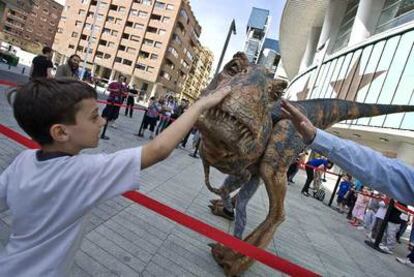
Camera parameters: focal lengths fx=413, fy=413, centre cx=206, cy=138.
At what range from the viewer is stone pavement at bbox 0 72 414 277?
12.5ft

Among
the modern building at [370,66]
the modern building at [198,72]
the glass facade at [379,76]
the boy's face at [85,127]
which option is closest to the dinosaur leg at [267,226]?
the boy's face at [85,127]

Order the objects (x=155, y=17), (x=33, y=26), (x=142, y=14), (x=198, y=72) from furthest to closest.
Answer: (x=33, y=26)
(x=198, y=72)
(x=142, y=14)
(x=155, y=17)

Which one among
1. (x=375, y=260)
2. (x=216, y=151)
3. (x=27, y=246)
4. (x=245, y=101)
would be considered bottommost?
(x=375, y=260)

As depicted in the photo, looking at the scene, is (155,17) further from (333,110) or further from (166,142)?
(166,142)

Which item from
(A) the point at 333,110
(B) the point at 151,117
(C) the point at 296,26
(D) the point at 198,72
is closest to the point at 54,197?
(A) the point at 333,110

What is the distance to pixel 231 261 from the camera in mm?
4164

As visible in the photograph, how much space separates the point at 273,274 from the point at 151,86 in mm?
60604

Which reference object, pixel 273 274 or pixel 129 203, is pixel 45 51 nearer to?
pixel 129 203

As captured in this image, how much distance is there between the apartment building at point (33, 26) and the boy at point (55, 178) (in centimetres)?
10760

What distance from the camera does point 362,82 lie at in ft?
73.9

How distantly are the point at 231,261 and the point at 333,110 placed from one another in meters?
1.96

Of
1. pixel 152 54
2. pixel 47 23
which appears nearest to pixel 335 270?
pixel 152 54

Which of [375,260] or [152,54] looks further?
[152,54]

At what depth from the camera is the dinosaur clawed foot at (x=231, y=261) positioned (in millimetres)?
4090
